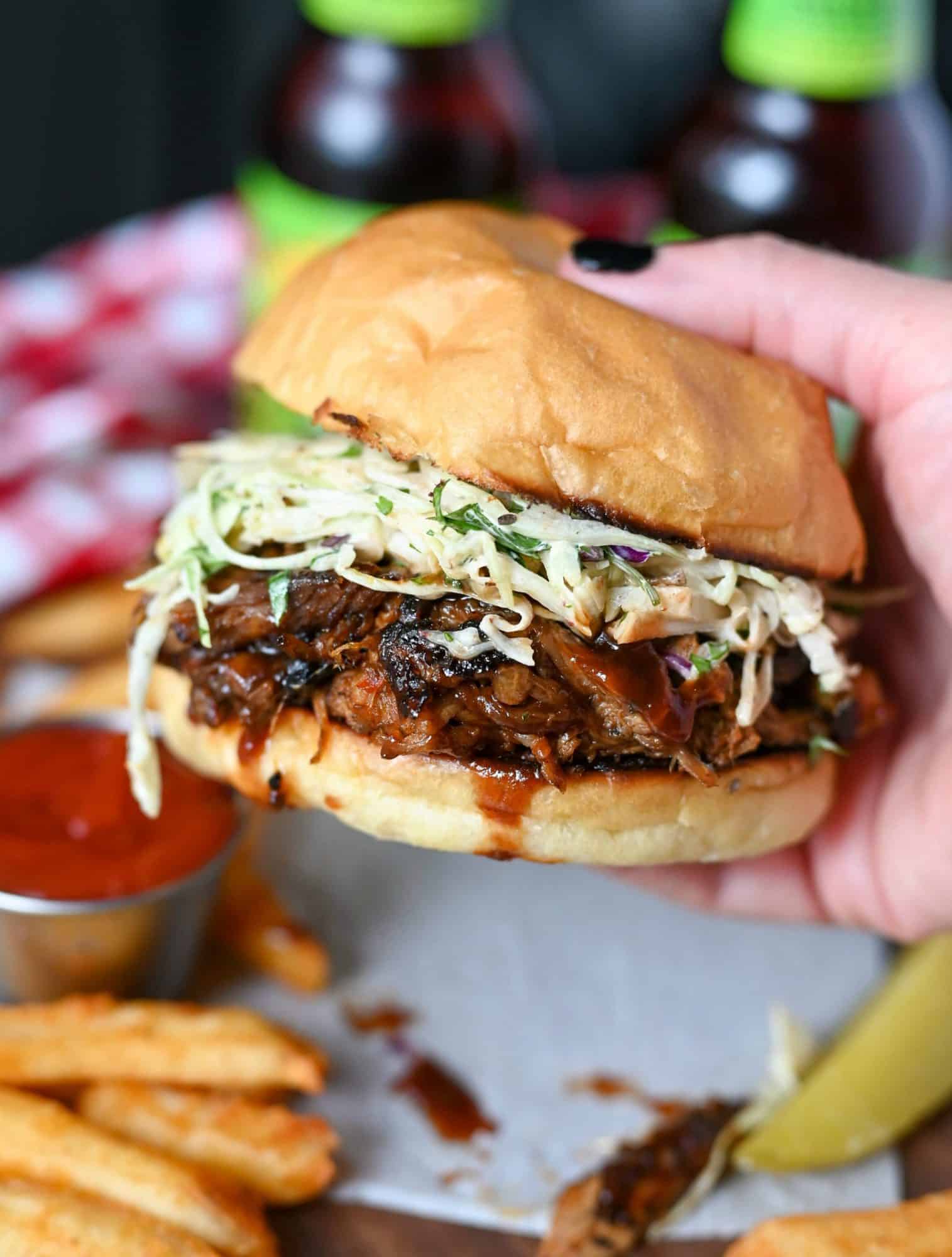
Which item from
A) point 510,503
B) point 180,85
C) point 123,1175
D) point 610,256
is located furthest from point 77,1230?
point 180,85

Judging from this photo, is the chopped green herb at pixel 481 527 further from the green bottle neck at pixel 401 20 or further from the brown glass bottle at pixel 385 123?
the green bottle neck at pixel 401 20

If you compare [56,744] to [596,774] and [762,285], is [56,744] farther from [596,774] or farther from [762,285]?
[762,285]

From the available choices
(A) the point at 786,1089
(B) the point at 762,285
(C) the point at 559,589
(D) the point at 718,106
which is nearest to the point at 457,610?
(C) the point at 559,589

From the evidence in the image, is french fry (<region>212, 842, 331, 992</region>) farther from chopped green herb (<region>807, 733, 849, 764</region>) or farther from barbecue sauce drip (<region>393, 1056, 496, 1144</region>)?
chopped green herb (<region>807, 733, 849, 764</region>)

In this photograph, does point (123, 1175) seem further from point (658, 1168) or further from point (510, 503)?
point (510, 503)

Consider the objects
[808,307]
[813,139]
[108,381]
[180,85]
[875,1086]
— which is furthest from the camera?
Answer: [180,85]

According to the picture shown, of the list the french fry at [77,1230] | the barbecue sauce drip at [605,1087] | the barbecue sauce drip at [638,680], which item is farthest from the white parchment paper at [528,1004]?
the barbecue sauce drip at [638,680]
